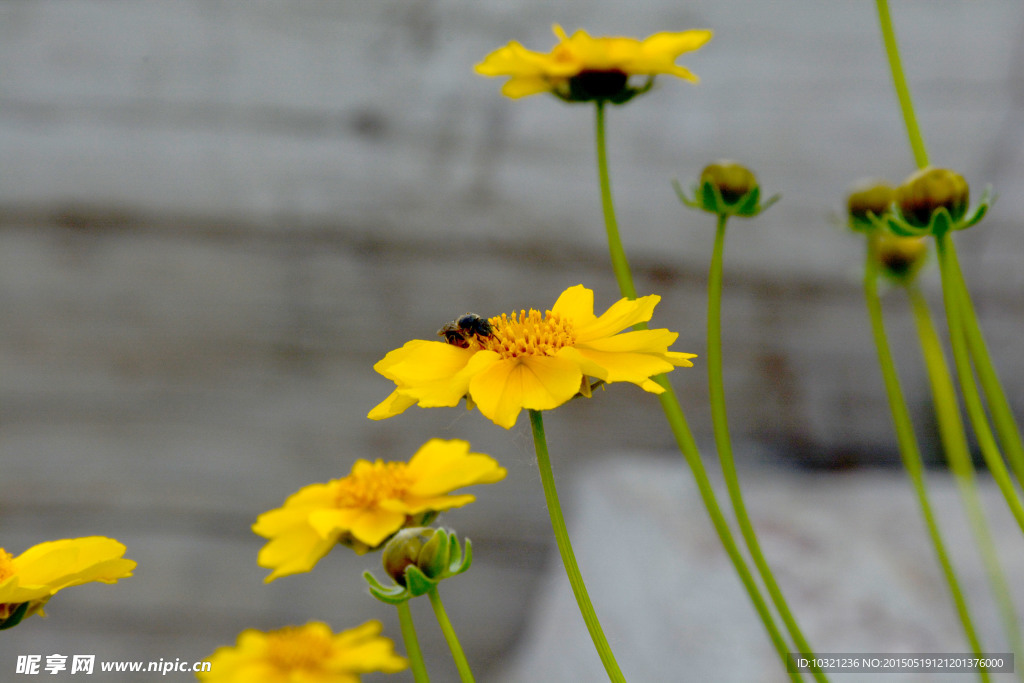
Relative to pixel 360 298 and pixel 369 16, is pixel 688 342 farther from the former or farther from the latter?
pixel 369 16

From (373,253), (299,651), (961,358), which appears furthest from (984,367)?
(373,253)

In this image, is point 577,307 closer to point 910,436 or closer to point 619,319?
point 619,319

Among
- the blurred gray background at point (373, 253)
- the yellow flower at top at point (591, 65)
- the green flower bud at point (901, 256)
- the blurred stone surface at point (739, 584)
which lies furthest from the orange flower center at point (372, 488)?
the blurred gray background at point (373, 253)

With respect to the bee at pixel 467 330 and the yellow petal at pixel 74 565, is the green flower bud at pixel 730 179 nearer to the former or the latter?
the bee at pixel 467 330

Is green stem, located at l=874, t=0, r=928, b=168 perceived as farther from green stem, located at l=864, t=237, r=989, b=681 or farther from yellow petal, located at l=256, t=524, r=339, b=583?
yellow petal, located at l=256, t=524, r=339, b=583

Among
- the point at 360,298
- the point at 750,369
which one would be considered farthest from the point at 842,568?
the point at 360,298
